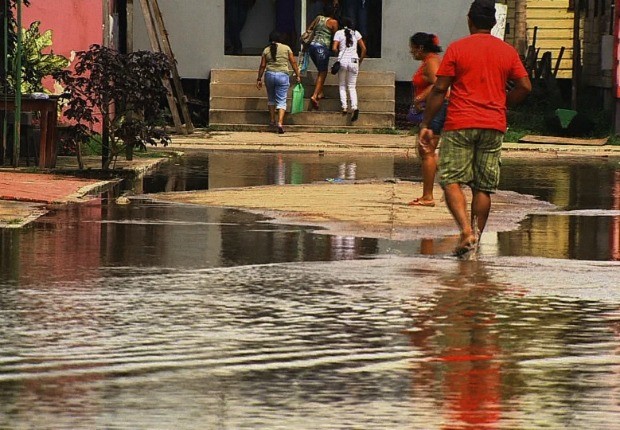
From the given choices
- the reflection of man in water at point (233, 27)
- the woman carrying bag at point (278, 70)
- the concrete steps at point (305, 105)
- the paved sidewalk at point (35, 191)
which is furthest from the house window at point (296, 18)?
the paved sidewalk at point (35, 191)

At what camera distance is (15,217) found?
522 inches

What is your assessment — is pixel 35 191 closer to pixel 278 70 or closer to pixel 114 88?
pixel 114 88

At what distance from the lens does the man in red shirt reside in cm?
1160

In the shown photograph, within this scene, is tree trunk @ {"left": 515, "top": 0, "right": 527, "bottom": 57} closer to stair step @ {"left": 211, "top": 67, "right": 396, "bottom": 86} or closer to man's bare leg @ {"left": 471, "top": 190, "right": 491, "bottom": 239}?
stair step @ {"left": 211, "top": 67, "right": 396, "bottom": 86}

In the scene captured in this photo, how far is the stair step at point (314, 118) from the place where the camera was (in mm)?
29281

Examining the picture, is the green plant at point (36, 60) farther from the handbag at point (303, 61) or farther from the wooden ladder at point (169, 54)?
the handbag at point (303, 61)

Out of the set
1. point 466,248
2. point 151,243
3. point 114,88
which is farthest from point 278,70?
point 466,248

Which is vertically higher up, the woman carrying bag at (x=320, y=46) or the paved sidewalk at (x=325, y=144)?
the woman carrying bag at (x=320, y=46)

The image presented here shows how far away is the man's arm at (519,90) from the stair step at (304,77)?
1824 centimetres

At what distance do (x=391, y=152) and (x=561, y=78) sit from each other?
39.0 feet

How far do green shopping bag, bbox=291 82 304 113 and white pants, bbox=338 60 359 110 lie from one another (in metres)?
0.74

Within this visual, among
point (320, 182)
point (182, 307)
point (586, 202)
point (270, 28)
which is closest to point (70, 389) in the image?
point (182, 307)

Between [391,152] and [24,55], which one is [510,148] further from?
[24,55]

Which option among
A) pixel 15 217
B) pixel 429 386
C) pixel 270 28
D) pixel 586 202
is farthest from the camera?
pixel 270 28
